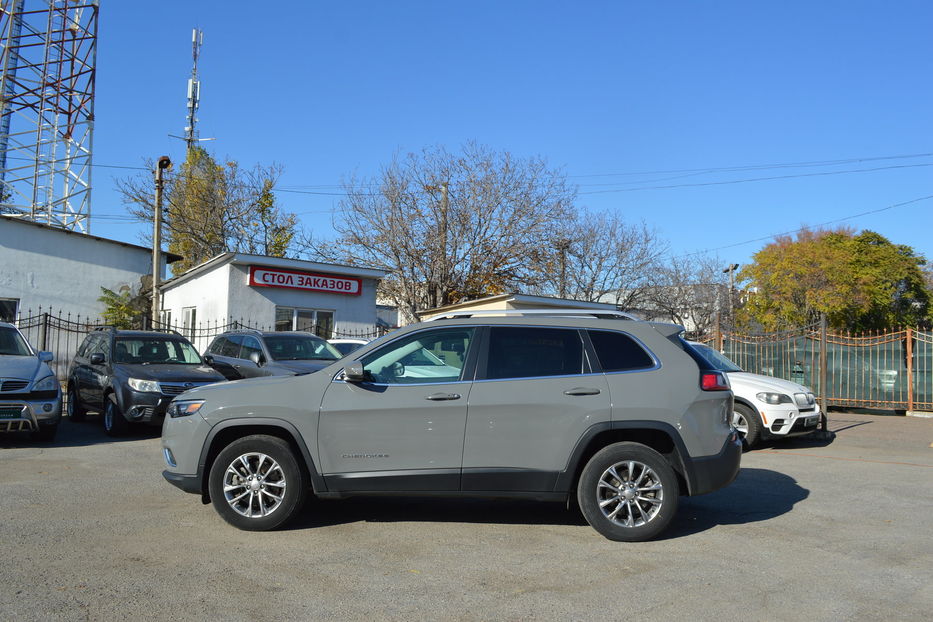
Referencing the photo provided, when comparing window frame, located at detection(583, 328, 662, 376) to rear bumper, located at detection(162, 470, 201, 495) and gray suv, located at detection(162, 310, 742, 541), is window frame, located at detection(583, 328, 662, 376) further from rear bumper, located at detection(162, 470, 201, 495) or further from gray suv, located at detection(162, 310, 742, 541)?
rear bumper, located at detection(162, 470, 201, 495)

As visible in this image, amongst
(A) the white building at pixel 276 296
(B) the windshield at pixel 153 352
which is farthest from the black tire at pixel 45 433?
(A) the white building at pixel 276 296

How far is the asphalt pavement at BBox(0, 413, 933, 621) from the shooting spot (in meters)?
4.30

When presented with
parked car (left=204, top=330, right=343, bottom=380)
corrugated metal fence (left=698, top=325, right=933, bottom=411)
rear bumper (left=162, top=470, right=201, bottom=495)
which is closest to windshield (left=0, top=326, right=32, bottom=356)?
parked car (left=204, top=330, right=343, bottom=380)

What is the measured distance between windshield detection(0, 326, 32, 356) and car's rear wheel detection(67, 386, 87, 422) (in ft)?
7.48

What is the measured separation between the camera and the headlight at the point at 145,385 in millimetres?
11258

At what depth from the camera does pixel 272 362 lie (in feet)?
42.6

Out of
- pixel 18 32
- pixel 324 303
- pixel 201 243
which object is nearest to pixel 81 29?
pixel 18 32

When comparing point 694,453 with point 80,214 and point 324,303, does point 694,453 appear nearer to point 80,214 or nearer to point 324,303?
point 324,303

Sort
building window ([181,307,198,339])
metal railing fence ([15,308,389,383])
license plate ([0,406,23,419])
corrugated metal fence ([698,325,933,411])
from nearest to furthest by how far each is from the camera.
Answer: license plate ([0,406,23,419]) → corrugated metal fence ([698,325,933,411]) → metal railing fence ([15,308,389,383]) → building window ([181,307,198,339])

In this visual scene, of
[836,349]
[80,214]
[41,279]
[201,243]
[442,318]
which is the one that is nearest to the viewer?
[442,318]

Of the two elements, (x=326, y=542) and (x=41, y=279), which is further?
(x=41, y=279)

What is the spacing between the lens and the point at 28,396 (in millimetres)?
9984

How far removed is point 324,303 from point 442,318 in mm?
15805

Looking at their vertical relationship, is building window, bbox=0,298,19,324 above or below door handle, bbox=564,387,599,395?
above
